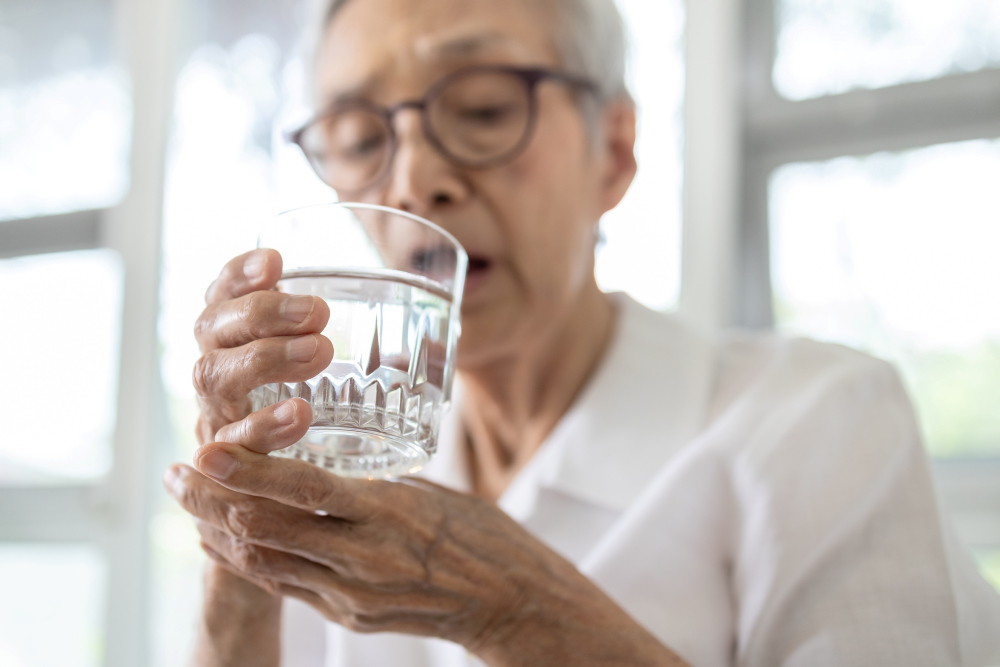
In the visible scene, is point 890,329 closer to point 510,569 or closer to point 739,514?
point 739,514

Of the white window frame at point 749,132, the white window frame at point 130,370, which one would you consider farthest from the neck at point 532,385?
the white window frame at point 130,370

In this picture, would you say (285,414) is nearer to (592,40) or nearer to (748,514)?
(748,514)

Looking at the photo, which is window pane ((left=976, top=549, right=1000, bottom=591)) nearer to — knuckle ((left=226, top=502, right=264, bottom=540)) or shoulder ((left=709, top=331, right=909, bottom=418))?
shoulder ((left=709, top=331, right=909, bottom=418))

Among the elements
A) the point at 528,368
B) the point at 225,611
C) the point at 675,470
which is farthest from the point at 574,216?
the point at 225,611

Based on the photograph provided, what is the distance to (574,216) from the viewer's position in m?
1.04

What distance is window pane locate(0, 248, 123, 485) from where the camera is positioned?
2.40m

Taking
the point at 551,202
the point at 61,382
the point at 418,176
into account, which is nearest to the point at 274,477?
the point at 418,176

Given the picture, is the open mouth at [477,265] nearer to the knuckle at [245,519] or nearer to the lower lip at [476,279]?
the lower lip at [476,279]

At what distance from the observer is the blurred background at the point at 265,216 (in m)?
1.66

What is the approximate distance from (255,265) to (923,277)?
61.9 inches

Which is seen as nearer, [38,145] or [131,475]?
[131,475]

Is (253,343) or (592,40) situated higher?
(592,40)

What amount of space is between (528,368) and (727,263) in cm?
90

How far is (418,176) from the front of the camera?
89 cm
